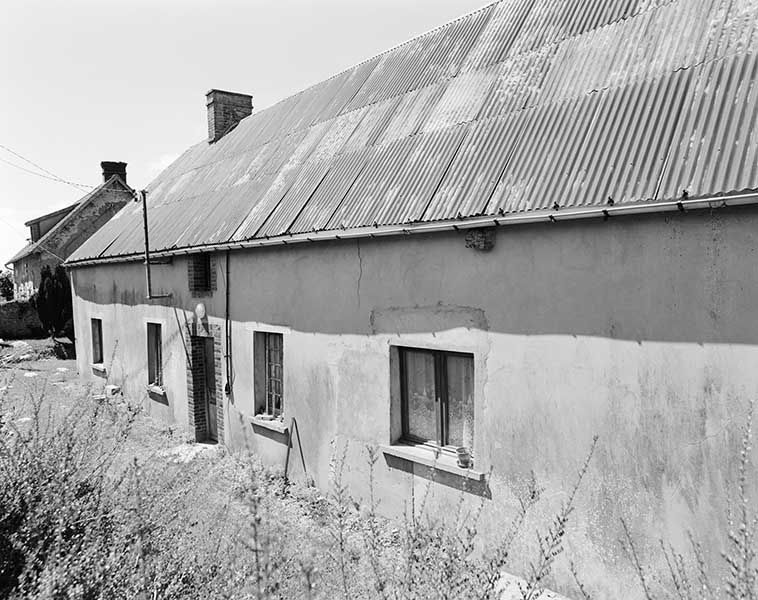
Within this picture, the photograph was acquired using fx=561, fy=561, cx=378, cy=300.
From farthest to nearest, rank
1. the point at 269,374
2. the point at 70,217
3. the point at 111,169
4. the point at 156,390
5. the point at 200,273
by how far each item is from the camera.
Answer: the point at 111,169 → the point at 70,217 → the point at 156,390 → the point at 200,273 → the point at 269,374

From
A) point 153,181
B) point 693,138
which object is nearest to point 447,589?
point 693,138

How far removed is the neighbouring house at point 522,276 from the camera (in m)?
4.35

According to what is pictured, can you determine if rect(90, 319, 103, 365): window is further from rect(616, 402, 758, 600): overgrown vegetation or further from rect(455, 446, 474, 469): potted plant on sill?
rect(616, 402, 758, 600): overgrown vegetation

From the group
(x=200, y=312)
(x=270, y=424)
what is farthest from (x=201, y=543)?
(x=200, y=312)

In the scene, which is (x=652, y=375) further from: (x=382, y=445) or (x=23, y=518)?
(x=23, y=518)

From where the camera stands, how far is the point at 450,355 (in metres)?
6.30

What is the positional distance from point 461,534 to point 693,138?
4.35 metres

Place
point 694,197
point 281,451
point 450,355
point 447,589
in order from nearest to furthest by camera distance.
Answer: point 447,589
point 694,197
point 450,355
point 281,451

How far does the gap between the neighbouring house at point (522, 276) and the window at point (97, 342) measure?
6966 mm

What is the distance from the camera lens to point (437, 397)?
6.40 metres

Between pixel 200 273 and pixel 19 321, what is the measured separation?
22038mm

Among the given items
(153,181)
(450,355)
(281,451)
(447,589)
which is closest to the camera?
(447,589)

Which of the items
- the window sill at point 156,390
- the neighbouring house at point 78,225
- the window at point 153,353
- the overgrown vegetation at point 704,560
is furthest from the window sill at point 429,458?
the neighbouring house at point 78,225

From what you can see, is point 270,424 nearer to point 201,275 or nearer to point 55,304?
point 201,275
